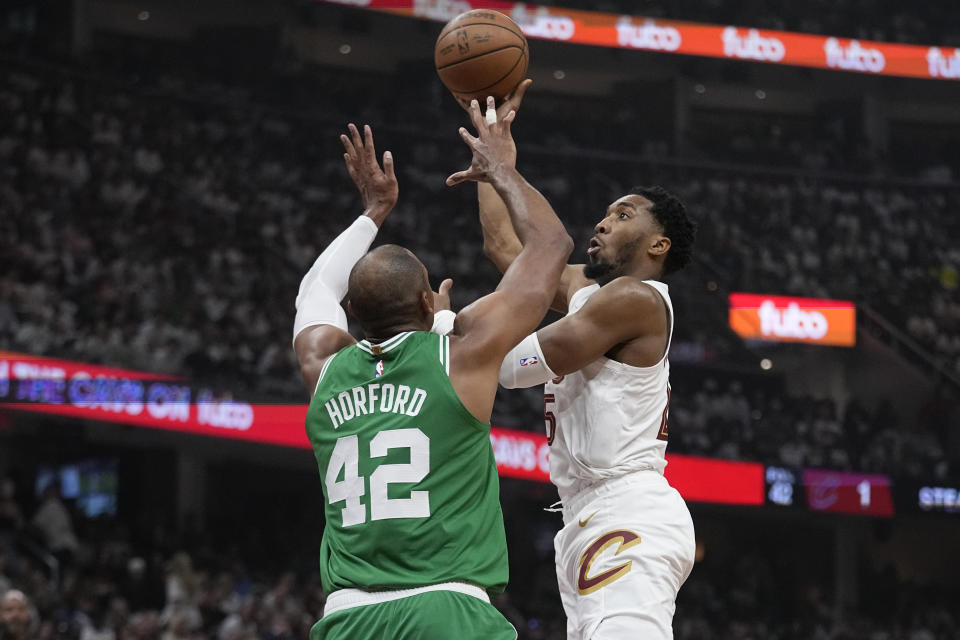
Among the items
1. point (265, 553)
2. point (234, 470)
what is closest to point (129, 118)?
point (234, 470)

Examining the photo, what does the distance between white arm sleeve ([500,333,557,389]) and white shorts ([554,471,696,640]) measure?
523 mm

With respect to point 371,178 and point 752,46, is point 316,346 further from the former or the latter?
point 752,46

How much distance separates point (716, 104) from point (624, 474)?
24.5 m

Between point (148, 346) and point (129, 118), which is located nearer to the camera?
point (148, 346)

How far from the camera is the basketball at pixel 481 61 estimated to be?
470 cm

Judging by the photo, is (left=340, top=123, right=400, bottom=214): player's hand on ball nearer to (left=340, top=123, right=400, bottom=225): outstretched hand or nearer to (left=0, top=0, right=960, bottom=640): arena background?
(left=340, top=123, right=400, bottom=225): outstretched hand

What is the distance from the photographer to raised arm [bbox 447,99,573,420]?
3428 mm

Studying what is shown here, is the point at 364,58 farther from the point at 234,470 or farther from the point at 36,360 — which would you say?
the point at 36,360

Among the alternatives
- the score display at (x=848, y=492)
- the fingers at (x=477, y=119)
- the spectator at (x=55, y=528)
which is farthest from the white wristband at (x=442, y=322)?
the score display at (x=848, y=492)

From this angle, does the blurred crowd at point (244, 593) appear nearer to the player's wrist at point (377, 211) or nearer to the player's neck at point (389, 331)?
the player's wrist at point (377, 211)

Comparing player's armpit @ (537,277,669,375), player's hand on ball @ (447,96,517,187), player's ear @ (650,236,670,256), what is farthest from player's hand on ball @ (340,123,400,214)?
player's ear @ (650,236,670,256)

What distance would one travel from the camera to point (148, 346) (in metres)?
13.9

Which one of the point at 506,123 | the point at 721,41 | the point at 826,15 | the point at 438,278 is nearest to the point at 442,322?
the point at 506,123

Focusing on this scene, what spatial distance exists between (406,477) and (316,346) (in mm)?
623
